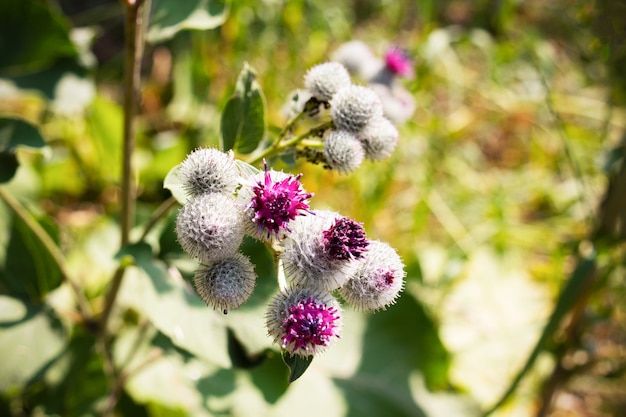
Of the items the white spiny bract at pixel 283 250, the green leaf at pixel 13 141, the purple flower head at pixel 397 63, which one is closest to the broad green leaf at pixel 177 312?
the white spiny bract at pixel 283 250

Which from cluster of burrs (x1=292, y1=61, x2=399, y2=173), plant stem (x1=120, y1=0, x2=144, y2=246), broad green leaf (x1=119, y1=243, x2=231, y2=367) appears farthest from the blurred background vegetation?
cluster of burrs (x1=292, y1=61, x2=399, y2=173)

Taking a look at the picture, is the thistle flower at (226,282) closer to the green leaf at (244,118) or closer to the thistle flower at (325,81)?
the green leaf at (244,118)

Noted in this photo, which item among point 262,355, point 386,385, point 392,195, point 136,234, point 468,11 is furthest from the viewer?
point 468,11

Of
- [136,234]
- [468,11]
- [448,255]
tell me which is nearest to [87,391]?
[136,234]

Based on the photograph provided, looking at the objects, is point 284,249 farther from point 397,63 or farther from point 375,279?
point 397,63

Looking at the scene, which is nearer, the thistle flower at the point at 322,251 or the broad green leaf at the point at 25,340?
the thistle flower at the point at 322,251

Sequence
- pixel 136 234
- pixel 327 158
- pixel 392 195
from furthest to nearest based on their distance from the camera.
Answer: pixel 392 195
pixel 136 234
pixel 327 158

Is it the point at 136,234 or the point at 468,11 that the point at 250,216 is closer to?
the point at 136,234

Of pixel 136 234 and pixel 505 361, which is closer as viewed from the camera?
pixel 136 234
